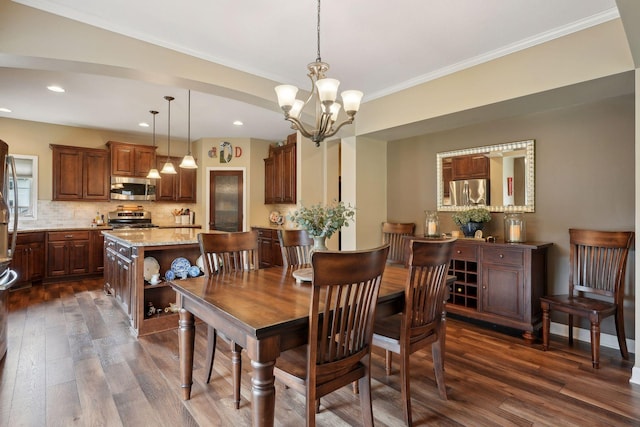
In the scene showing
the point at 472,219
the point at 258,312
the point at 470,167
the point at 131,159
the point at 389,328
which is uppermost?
the point at 131,159

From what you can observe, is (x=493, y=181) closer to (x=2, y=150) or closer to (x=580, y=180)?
(x=580, y=180)

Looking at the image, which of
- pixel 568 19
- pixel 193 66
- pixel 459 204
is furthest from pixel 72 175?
pixel 568 19

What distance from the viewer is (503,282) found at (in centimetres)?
332

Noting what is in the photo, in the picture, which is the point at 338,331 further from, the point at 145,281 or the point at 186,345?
the point at 145,281

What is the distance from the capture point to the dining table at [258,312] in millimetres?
1381

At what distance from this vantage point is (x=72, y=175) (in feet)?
18.9

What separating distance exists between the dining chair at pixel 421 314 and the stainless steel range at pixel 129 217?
5.66m

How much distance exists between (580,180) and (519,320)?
1463 mm

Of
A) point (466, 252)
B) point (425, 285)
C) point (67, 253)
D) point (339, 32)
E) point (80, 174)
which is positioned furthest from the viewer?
point (80, 174)

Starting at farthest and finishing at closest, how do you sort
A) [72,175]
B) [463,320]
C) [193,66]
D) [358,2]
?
1. [72,175]
2. [463,320]
3. [193,66]
4. [358,2]

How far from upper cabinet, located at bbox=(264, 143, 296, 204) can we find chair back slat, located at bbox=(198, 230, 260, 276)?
3.39 m

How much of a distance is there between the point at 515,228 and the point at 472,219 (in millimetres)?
451

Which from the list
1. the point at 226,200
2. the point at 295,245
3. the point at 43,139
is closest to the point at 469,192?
the point at 295,245

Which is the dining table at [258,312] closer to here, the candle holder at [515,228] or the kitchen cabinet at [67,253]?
the candle holder at [515,228]
